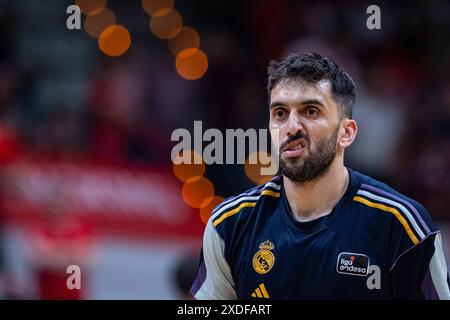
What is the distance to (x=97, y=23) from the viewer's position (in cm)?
1426

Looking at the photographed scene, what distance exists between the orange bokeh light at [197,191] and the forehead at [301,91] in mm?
7160

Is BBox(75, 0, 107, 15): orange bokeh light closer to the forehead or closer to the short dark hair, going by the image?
the short dark hair

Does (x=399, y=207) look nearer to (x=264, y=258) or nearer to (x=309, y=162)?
(x=309, y=162)

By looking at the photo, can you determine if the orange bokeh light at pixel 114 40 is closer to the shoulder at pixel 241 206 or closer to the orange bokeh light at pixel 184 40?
the orange bokeh light at pixel 184 40

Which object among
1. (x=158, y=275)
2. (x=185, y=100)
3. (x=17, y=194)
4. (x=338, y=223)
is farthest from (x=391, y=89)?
(x=338, y=223)

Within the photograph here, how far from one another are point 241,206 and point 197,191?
7.05 metres

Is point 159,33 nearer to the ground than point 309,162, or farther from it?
farther from it

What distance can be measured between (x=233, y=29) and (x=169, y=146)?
Answer: 2.70m

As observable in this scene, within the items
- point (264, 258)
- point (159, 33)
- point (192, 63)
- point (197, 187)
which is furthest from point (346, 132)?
point (159, 33)

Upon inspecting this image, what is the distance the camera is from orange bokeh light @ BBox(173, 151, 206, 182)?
454 inches

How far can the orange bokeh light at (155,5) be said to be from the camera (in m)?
14.6

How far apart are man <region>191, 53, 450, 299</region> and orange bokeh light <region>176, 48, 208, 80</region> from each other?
879cm
